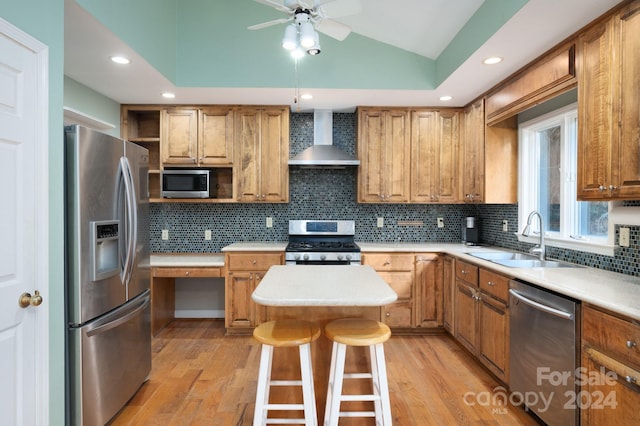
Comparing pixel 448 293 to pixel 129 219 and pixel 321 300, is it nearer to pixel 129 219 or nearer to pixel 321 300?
pixel 321 300

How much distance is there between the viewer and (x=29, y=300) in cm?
145

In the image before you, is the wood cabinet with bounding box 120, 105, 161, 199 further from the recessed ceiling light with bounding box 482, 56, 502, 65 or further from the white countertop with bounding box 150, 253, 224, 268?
the recessed ceiling light with bounding box 482, 56, 502, 65

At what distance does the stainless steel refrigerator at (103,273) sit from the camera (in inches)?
68.8

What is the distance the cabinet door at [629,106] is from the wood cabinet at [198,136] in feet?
10.4

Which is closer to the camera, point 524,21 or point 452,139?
point 524,21

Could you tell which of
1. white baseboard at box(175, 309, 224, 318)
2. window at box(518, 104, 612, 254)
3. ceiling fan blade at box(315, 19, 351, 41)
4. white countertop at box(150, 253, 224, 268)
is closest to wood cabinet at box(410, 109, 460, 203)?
window at box(518, 104, 612, 254)

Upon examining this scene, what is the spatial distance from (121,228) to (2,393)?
3.16 feet

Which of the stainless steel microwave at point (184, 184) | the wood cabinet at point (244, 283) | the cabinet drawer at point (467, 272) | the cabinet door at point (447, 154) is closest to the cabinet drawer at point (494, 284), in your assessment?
the cabinet drawer at point (467, 272)

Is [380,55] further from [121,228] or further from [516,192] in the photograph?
[121,228]

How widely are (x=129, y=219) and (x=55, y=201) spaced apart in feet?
1.77

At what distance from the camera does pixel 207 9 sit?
3039mm

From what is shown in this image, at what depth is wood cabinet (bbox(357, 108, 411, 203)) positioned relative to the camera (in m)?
3.64

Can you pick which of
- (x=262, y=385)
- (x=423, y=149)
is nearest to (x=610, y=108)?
(x=423, y=149)

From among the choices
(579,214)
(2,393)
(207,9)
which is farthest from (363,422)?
(207,9)
